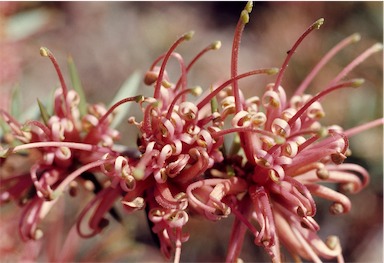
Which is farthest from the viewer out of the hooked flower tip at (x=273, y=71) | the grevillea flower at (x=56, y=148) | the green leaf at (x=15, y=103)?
the green leaf at (x=15, y=103)

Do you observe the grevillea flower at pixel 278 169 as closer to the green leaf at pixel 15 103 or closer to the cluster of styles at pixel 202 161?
the cluster of styles at pixel 202 161

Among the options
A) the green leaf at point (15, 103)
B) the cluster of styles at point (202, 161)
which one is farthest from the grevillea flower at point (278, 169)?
the green leaf at point (15, 103)

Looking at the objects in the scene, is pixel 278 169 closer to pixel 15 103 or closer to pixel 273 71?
pixel 273 71

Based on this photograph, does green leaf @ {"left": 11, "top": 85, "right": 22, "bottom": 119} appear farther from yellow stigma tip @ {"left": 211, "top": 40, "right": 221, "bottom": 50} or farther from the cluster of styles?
yellow stigma tip @ {"left": 211, "top": 40, "right": 221, "bottom": 50}

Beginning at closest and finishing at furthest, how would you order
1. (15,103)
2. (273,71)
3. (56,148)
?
(273,71), (56,148), (15,103)

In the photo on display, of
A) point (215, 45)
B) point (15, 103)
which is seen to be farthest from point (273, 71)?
point (15, 103)

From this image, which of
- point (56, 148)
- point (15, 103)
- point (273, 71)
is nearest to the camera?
point (273, 71)

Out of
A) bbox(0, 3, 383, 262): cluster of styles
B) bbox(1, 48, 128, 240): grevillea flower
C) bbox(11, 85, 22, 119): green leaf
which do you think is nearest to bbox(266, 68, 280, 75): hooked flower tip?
bbox(0, 3, 383, 262): cluster of styles

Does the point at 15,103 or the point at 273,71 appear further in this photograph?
the point at 15,103
